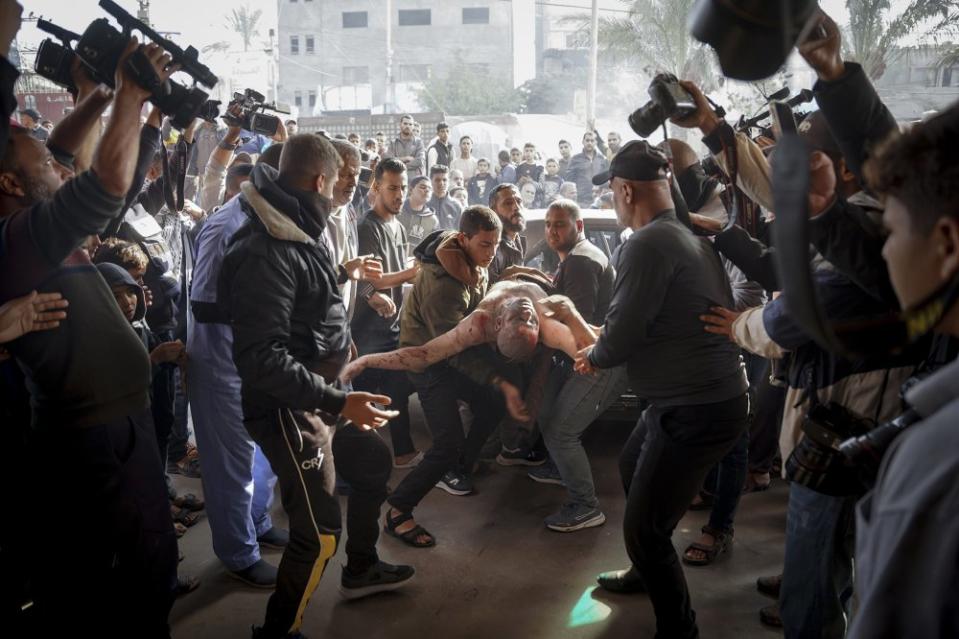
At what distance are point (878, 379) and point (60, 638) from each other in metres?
2.81

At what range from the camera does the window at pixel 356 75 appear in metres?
38.4

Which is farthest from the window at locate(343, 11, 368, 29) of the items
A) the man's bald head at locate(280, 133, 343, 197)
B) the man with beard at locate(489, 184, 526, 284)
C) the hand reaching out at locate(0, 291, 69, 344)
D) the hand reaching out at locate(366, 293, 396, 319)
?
the hand reaching out at locate(0, 291, 69, 344)

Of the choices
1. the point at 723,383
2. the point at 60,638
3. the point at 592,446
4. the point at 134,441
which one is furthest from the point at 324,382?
the point at 592,446

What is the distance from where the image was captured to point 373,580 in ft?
11.9

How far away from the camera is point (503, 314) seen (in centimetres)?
432

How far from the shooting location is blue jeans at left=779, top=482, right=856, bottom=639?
8.04 ft

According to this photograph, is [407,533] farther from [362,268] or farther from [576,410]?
[362,268]

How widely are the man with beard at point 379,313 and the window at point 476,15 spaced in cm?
3441

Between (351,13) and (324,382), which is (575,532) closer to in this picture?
(324,382)

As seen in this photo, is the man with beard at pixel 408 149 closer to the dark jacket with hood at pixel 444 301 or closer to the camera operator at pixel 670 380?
the dark jacket with hood at pixel 444 301

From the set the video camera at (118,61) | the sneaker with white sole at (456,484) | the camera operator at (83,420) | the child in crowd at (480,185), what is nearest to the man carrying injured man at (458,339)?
the sneaker with white sole at (456,484)

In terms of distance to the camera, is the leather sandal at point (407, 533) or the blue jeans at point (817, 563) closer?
the blue jeans at point (817, 563)

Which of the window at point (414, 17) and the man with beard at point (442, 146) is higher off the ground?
the window at point (414, 17)

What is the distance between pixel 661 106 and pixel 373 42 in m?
38.9
